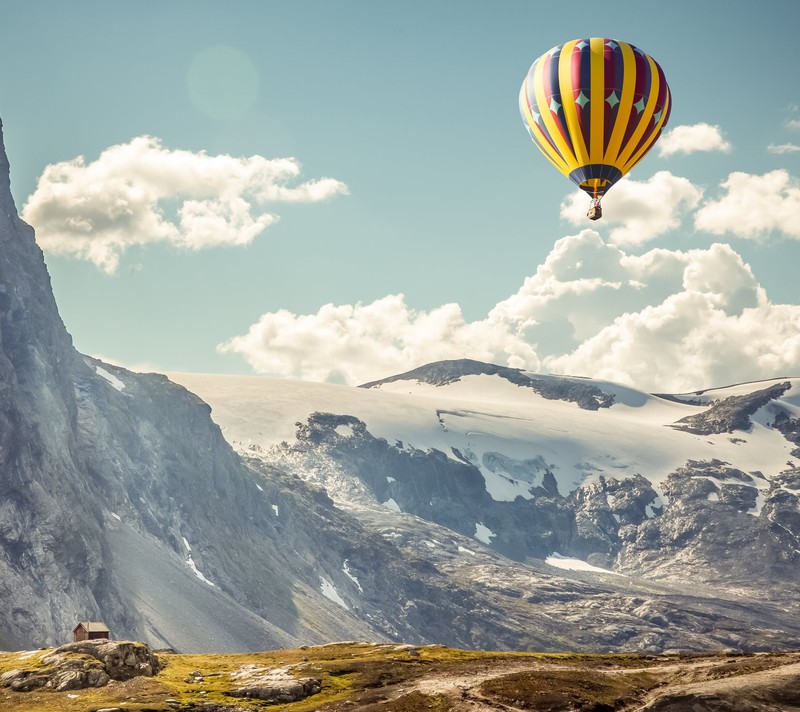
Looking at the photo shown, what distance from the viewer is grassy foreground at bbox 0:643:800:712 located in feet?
330

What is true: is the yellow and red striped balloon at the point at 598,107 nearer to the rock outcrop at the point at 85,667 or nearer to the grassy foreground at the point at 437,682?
the grassy foreground at the point at 437,682

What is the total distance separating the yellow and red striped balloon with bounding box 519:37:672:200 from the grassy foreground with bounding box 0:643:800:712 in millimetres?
61119

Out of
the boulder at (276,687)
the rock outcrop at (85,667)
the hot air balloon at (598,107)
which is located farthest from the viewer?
the hot air balloon at (598,107)

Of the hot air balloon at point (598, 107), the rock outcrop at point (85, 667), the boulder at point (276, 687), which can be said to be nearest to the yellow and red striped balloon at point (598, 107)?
the hot air balloon at point (598, 107)

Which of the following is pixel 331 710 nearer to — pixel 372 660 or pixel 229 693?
pixel 229 693

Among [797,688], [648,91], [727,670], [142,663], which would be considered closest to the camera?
[797,688]

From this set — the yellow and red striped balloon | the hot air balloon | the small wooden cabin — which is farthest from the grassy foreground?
the yellow and red striped balloon

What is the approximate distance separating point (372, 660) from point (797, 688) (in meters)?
57.9

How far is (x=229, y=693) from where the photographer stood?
11200 centimetres

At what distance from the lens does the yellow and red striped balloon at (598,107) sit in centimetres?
13800

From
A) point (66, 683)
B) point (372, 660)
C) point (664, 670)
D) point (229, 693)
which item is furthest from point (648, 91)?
point (66, 683)

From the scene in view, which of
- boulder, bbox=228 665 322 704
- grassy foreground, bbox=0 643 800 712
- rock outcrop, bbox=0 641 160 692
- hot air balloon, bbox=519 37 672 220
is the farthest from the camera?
hot air balloon, bbox=519 37 672 220

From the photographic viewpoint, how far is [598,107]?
452 feet

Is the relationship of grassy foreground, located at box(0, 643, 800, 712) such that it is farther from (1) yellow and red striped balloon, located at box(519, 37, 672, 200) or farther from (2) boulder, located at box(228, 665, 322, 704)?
(1) yellow and red striped balloon, located at box(519, 37, 672, 200)
